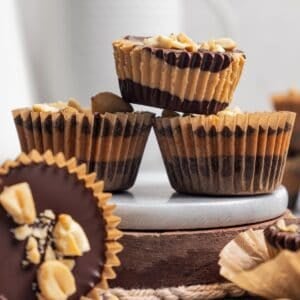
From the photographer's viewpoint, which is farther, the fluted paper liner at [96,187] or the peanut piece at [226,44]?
the peanut piece at [226,44]

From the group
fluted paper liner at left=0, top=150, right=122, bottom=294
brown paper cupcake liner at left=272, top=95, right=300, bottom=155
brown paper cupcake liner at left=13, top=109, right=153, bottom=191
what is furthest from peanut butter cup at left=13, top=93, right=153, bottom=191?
brown paper cupcake liner at left=272, top=95, right=300, bottom=155

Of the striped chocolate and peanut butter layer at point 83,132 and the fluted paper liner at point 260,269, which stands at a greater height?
the striped chocolate and peanut butter layer at point 83,132

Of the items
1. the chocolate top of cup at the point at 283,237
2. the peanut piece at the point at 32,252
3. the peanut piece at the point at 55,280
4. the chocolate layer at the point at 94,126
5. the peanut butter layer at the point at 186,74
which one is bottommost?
the chocolate top of cup at the point at 283,237

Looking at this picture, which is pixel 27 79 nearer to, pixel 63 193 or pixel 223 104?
pixel 223 104

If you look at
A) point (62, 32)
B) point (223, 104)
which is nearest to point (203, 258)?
point (223, 104)

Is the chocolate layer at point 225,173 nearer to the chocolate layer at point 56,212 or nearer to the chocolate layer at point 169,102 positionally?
the chocolate layer at point 169,102

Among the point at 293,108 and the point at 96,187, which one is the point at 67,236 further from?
the point at 293,108

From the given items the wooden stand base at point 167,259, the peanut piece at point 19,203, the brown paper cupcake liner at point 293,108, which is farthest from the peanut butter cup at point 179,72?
the brown paper cupcake liner at point 293,108
